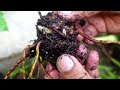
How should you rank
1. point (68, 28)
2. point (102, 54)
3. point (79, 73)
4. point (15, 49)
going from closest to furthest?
point (79, 73) → point (68, 28) → point (15, 49) → point (102, 54)

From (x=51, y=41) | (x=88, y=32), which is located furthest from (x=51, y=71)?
(x=88, y=32)

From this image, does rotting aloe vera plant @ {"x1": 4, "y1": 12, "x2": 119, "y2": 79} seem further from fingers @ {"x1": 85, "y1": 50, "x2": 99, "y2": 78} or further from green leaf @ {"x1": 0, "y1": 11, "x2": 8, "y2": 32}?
green leaf @ {"x1": 0, "y1": 11, "x2": 8, "y2": 32}

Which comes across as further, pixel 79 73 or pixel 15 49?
pixel 15 49

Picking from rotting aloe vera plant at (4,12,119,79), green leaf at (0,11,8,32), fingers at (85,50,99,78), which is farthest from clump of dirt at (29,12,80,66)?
green leaf at (0,11,8,32)
